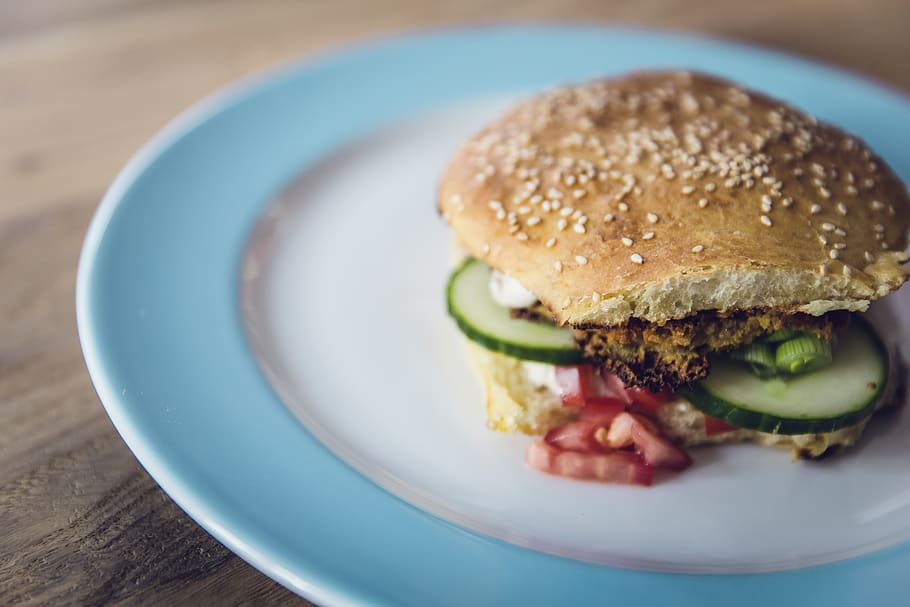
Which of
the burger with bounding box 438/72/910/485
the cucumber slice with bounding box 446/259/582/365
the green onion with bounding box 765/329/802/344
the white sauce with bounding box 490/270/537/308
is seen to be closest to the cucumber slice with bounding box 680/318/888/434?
the burger with bounding box 438/72/910/485

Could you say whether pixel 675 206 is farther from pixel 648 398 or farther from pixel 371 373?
pixel 371 373

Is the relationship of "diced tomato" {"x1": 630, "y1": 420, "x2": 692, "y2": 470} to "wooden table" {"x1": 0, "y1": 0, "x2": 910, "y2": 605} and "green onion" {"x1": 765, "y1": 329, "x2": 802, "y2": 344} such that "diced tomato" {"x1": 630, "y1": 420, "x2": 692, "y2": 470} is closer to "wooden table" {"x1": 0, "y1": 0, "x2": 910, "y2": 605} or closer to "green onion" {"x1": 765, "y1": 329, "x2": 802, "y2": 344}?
"green onion" {"x1": 765, "y1": 329, "x2": 802, "y2": 344}

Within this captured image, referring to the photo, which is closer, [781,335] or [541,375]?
[781,335]

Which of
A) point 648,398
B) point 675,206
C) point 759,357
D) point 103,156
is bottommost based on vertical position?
point 648,398

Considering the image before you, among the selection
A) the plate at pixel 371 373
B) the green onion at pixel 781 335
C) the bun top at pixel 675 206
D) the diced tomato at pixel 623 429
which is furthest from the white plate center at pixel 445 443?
the bun top at pixel 675 206

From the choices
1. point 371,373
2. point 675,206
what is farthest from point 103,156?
point 675,206

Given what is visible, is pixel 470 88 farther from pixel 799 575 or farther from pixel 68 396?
pixel 799 575

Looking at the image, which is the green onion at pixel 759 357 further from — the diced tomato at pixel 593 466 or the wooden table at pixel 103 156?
the wooden table at pixel 103 156
